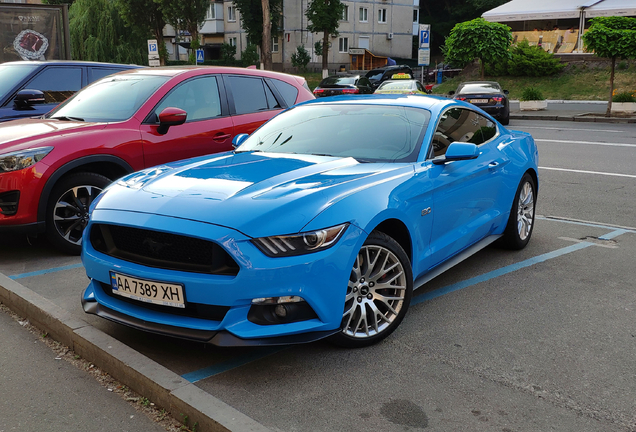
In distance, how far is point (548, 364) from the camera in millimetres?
3695

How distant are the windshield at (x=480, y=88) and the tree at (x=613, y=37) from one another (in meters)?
4.09

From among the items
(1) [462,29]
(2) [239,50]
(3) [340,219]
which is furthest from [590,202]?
(2) [239,50]

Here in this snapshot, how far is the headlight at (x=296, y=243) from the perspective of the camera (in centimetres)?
338

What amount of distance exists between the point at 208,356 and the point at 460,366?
4.90ft

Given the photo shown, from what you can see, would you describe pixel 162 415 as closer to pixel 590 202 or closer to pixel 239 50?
pixel 590 202

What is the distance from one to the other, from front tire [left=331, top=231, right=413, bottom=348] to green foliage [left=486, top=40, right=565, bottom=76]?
36.1 m

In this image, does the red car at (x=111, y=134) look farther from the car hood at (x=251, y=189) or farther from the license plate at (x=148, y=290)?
the license plate at (x=148, y=290)

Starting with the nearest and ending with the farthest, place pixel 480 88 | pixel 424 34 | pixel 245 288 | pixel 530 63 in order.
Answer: pixel 245 288 → pixel 480 88 → pixel 424 34 → pixel 530 63

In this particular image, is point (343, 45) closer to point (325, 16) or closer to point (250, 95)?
point (325, 16)

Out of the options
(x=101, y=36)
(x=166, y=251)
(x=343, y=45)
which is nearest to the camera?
(x=166, y=251)

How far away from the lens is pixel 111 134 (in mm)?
6176

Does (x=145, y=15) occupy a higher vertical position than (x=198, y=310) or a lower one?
higher

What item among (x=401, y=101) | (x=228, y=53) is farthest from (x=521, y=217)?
(x=228, y=53)

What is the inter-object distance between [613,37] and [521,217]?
19632 millimetres
